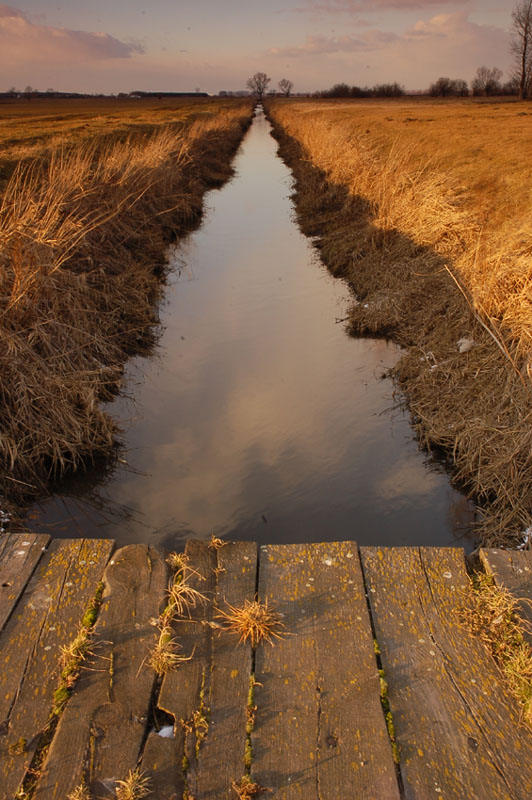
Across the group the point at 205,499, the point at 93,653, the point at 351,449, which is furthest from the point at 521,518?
the point at 93,653

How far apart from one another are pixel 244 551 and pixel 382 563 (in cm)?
58

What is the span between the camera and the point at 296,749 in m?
1.57

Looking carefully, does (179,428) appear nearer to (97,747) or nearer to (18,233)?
(18,233)

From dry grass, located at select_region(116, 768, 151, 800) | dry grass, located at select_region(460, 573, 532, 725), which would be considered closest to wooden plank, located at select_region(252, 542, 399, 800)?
dry grass, located at select_region(116, 768, 151, 800)

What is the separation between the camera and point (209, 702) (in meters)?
1.70

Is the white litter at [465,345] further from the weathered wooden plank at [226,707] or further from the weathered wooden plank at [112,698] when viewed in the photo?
the weathered wooden plank at [112,698]

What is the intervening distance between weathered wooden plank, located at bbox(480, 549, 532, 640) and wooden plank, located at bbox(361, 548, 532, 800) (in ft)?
0.37

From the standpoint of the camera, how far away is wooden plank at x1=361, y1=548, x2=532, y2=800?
1.52 meters

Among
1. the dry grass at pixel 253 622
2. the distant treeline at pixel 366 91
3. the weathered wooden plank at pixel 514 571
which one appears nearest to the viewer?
the dry grass at pixel 253 622

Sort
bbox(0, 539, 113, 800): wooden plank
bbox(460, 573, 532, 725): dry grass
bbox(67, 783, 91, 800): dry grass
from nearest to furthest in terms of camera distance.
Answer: bbox(67, 783, 91, 800): dry grass, bbox(0, 539, 113, 800): wooden plank, bbox(460, 573, 532, 725): dry grass

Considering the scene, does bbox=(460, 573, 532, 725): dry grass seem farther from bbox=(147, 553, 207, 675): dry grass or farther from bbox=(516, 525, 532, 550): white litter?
bbox=(516, 525, 532, 550): white litter

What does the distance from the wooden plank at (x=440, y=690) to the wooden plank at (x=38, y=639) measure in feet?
3.58

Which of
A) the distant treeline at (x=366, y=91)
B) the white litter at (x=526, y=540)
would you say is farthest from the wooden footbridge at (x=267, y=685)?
the distant treeline at (x=366, y=91)

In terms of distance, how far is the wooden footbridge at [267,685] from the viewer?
1519 mm
